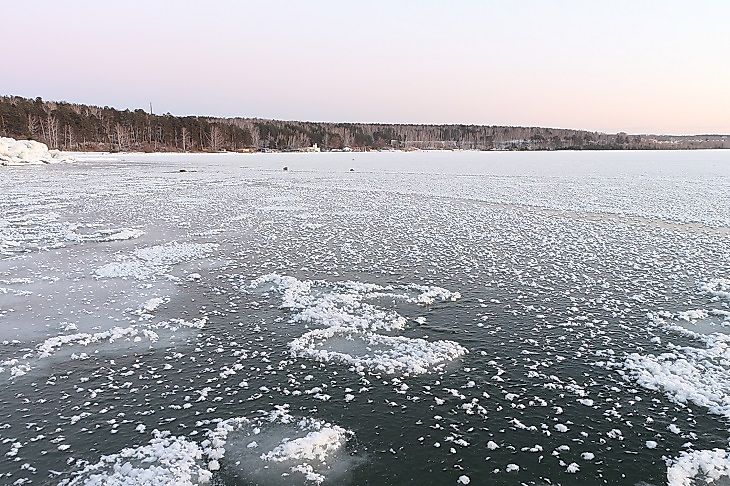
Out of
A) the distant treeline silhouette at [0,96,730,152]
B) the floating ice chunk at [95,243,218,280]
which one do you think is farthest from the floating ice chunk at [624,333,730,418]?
the distant treeline silhouette at [0,96,730,152]

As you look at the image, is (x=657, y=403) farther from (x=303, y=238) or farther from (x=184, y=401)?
(x=303, y=238)

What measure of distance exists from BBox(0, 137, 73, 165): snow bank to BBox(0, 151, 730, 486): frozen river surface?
5525 cm

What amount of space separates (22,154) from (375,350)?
237 ft

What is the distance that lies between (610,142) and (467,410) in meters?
210

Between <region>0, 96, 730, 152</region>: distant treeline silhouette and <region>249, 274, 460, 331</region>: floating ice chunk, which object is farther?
<region>0, 96, 730, 152</region>: distant treeline silhouette

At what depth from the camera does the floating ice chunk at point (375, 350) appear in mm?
8188

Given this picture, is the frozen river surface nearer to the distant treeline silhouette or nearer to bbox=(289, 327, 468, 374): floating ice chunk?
bbox=(289, 327, 468, 374): floating ice chunk

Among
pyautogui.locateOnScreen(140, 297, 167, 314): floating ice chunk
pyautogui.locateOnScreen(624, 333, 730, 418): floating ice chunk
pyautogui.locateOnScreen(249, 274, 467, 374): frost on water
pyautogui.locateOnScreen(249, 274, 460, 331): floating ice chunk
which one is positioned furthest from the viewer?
pyautogui.locateOnScreen(140, 297, 167, 314): floating ice chunk

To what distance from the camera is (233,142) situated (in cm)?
14038

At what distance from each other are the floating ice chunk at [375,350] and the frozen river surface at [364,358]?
0.04 meters

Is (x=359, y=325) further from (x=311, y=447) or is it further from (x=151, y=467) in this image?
(x=151, y=467)

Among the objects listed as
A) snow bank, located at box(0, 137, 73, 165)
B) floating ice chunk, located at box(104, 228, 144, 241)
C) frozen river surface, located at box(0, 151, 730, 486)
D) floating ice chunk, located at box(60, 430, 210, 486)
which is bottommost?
floating ice chunk, located at box(60, 430, 210, 486)

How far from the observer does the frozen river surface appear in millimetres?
5945

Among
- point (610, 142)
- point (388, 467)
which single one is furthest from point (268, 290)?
point (610, 142)
